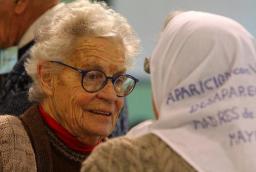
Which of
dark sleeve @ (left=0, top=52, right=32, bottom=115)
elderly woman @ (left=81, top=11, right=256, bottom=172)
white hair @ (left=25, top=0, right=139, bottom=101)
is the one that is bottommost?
dark sleeve @ (left=0, top=52, right=32, bottom=115)

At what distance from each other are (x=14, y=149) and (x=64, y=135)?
8.8 inches

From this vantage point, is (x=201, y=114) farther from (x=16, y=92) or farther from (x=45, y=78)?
(x=16, y=92)

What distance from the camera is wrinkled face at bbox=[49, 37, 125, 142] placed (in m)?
2.14

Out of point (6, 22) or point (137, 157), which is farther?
point (6, 22)

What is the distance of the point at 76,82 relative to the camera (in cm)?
215

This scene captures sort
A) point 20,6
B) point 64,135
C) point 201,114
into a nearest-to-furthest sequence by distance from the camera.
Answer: point 201,114
point 64,135
point 20,6

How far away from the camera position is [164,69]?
148cm

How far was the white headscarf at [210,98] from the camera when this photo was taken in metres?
1.42

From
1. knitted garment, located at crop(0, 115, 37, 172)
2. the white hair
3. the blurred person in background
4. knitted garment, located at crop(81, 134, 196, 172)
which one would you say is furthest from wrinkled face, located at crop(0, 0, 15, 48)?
knitted garment, located at crop(81, 134, 196, 172)

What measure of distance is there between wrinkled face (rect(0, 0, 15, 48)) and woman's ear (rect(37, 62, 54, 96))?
0.72 metres

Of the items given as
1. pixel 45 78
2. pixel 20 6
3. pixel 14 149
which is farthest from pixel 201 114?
pixel 20 6

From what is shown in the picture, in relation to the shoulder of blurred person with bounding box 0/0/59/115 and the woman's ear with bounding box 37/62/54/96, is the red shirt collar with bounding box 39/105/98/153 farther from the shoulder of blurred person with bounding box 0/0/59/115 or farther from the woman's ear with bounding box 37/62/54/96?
the shoulder of blurred person with bounding box 0/0/59/115

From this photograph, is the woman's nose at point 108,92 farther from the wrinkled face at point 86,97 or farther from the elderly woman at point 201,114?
the elderly woman at point 201,114

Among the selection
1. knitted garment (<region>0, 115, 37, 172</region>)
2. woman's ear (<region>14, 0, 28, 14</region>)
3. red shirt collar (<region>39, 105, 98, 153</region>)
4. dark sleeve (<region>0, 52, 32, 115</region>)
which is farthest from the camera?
woman's ear (<region>14, 0, 28, 14</region>)
